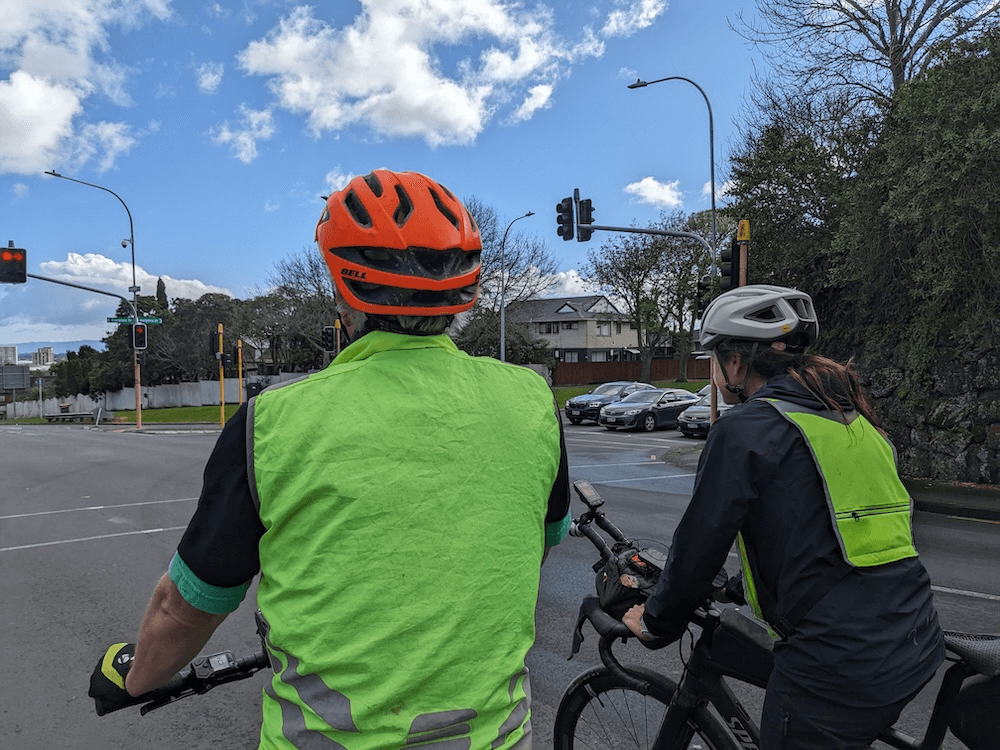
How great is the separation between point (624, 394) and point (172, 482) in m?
19.3

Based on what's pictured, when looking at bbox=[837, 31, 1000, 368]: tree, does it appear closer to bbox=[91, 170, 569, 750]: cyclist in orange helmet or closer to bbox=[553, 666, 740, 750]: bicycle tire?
bbox=[553, 666, 740, 750]: bicycle tire

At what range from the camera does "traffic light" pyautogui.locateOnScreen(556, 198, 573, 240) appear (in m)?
21.6

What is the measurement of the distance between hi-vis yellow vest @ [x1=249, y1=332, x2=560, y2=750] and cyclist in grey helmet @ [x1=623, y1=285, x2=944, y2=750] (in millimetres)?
786

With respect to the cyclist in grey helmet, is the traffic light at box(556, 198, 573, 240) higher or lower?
higher

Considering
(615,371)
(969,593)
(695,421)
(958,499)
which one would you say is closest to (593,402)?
(695,421)

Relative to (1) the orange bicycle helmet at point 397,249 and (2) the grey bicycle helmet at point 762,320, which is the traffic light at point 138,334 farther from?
(1) the orange bicycle helmet at point 397,249

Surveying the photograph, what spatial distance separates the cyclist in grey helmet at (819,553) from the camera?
6.06ft

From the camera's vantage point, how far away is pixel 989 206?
464 inches

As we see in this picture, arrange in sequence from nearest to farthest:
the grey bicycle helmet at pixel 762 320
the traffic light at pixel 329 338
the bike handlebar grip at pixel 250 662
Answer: the bike handlebar grip at pixel 250 662, the grey bicycle helmet at pixel 762 320, the traffic light at pixel 329 338

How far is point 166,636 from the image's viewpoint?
1.41 metres

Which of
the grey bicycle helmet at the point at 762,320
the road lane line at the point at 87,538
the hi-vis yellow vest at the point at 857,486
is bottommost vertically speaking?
the road lane line at the point at 87,538

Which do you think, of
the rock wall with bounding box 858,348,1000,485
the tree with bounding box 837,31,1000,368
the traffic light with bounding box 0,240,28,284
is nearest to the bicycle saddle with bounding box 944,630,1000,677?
the tree with bounding box 837,31,1000,368

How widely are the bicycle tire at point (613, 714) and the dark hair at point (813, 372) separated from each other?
1.08 m

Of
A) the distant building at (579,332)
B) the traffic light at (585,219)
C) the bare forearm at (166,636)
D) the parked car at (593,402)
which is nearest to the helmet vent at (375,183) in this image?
the bare forearm at (166,636)
